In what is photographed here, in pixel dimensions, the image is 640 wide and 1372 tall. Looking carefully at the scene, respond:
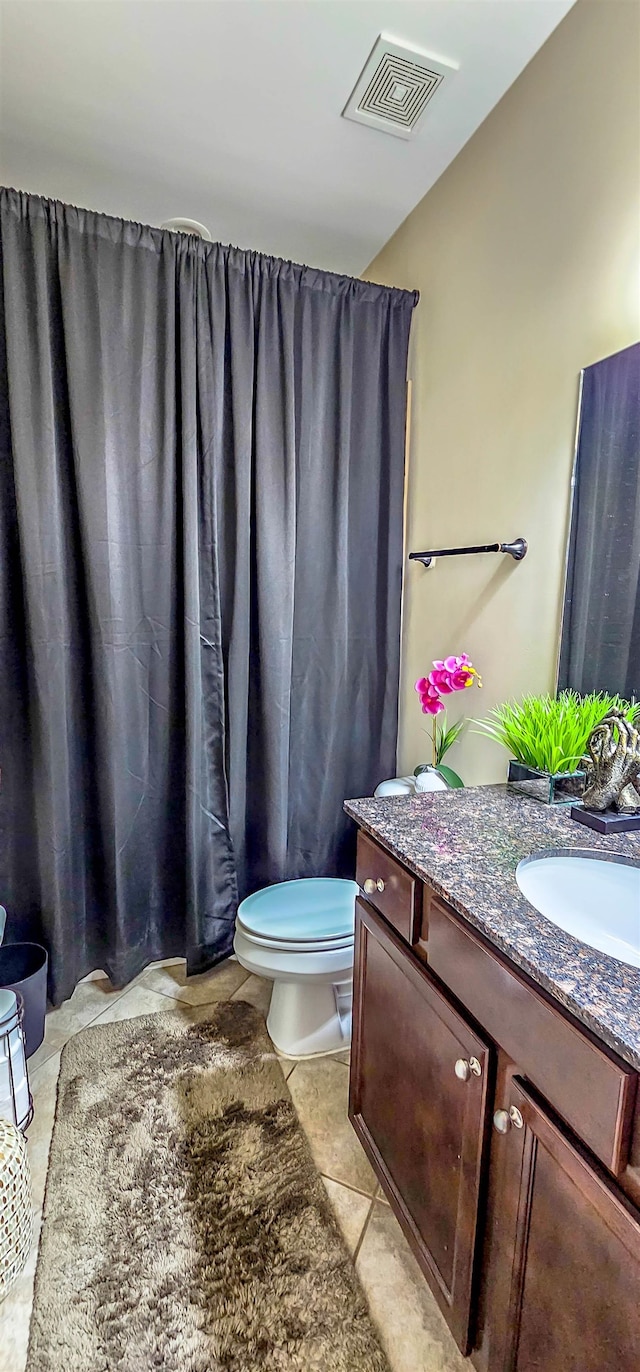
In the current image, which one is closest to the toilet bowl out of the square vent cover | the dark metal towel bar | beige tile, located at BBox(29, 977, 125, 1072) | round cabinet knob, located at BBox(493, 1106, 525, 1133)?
beige tile, located at BBox(29, 977, 125, 1072)

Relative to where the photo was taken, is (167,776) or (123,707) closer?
(123,707)

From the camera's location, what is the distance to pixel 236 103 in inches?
58.1

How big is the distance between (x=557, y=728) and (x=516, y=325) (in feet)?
3.47

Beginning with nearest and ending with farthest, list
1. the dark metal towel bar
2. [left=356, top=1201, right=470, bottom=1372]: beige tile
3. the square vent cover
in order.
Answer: [left=356, top=1201, right=470, bottom=1372]: beige tile
the square vent cover
the dark metal towel bar

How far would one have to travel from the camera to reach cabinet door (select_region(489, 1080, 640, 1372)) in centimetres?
59

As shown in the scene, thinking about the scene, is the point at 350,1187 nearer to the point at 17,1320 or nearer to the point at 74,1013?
the point at 17,1320

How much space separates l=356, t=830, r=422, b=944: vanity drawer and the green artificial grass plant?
0.39 meters

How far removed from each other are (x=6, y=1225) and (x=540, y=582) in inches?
66.2

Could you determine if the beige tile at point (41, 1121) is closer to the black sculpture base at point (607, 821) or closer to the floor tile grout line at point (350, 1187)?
the floor tile grout line at point (350, 1187)

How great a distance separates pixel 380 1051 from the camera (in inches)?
44.8

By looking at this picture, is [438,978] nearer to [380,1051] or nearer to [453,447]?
[380,1051]

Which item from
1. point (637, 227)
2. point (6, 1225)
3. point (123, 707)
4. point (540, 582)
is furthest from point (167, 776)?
point (637, 227)

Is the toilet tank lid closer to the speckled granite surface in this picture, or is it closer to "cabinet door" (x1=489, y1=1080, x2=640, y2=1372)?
the speckled granite surface

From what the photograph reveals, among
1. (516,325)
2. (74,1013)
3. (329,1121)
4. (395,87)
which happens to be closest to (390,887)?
(329,1121)
